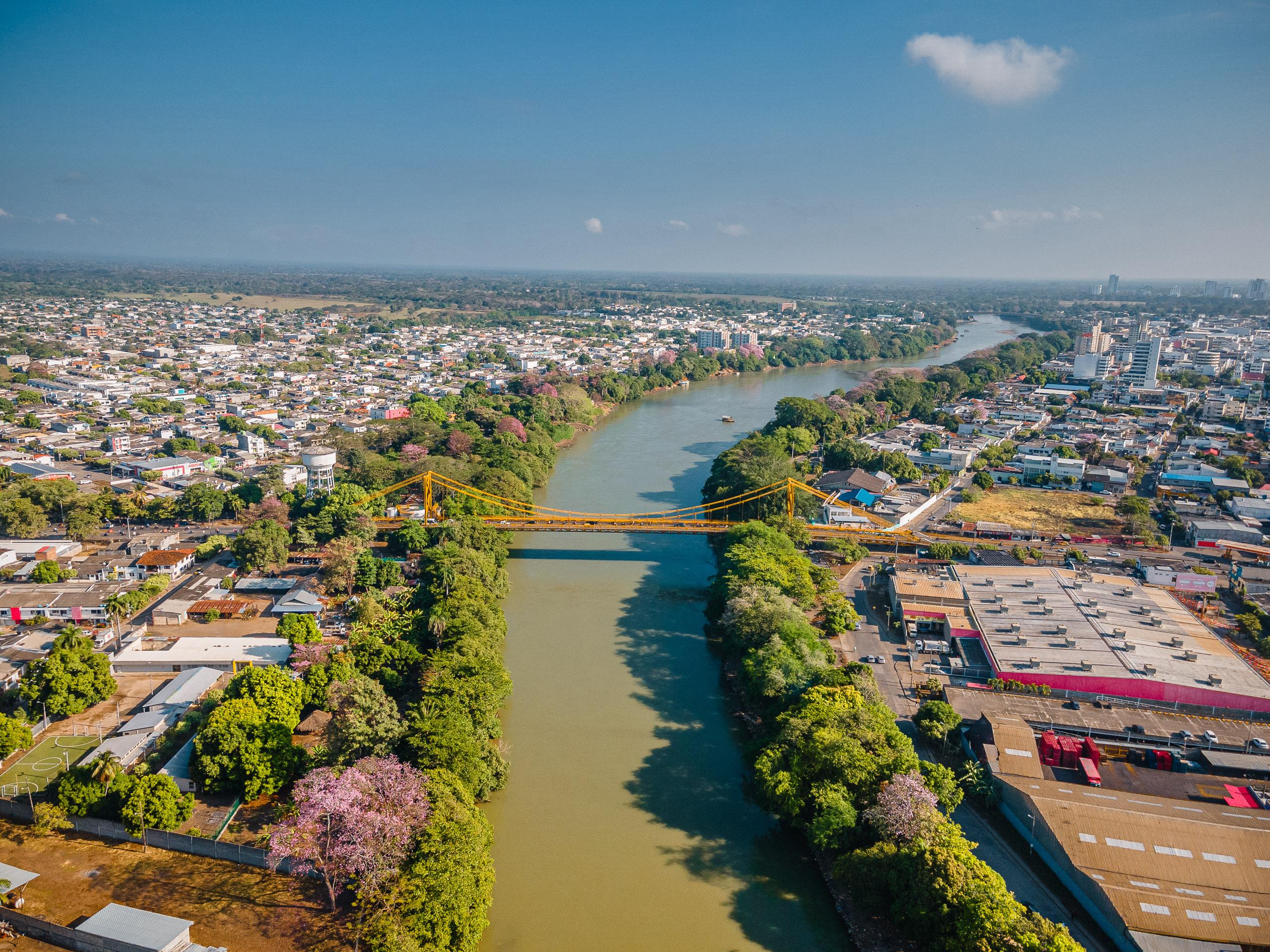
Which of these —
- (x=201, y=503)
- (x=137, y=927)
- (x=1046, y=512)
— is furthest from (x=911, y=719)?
(x=201, y=503)

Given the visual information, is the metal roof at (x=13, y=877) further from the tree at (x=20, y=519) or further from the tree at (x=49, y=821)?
the tree at (x=20, y=519)

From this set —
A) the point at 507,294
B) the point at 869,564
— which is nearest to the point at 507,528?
the point at 869,564

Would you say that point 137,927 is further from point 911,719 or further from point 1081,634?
point 1081,634

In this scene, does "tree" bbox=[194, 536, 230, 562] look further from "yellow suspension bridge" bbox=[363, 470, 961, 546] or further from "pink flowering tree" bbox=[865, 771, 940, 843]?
"pink flowering tree" bbox=[865, 771, 940, 843]

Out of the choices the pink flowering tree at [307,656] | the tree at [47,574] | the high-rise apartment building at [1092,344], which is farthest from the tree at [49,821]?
the high-rise apartment building at [1092,344]

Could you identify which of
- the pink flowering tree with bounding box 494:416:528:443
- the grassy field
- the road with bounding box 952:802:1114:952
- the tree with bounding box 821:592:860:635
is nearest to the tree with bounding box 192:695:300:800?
the road with bounding box 952:802:1114:952

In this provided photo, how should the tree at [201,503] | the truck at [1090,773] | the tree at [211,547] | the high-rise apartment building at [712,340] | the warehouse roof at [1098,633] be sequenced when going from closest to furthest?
the truck at [1090,773], the warehouse roof at [1098,633], the tree at [211,547], the tree at [201,503], the high-rise apartment building at [712,340]

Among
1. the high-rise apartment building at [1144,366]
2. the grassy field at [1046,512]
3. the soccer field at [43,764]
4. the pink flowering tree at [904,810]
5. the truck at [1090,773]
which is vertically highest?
the high-rise apartment building at [1144,366]
